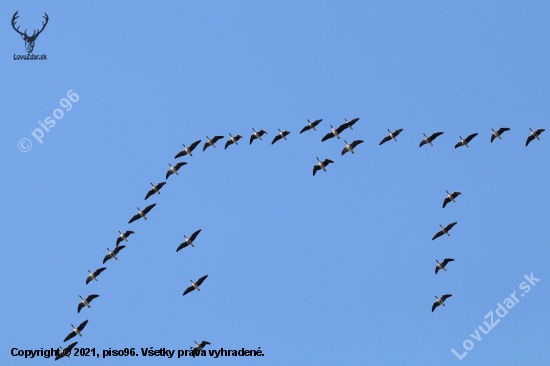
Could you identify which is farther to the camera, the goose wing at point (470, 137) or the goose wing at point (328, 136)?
the goose wing at point (470, 137)

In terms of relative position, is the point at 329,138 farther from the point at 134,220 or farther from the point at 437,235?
the point at 134,220

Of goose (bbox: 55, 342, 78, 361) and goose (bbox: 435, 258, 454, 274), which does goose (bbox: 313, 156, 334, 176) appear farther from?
goose (bbox: 55, 342, 78, 361)

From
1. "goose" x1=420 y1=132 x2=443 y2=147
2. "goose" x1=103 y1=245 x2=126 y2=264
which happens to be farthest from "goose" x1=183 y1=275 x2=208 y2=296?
"goose" x1=420 y1=132 x2=443 y2=147

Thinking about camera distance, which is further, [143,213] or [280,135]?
[280,135]

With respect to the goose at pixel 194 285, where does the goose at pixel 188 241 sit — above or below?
above

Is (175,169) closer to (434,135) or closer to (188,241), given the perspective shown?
(188,241)

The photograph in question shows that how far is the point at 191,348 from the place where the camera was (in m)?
121

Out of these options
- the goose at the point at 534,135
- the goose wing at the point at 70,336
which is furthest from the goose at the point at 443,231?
the goose wing at the point at 70,336

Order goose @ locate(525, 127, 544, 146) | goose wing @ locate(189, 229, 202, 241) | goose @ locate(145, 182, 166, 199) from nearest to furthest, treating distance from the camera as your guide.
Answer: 1. goose wing @ locate(189, 229, 202, 241)
2. goose @ locate(145, 182, 166, 199)
3. goose @ locate(525, 127, 544, 146)

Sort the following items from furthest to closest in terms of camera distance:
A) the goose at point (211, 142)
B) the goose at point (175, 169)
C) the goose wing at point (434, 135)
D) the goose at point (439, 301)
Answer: the goose at point (439, 301), the goose at point (211, 142), the goose wing at point (434, 135), the goose at point (175, 169)

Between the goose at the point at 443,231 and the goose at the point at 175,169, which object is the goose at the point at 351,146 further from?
the goose at the point at 175,169

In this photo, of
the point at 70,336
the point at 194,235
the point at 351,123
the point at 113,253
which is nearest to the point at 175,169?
the point at 194,235

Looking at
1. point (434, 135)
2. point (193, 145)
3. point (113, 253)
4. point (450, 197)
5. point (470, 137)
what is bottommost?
point (450, 197)

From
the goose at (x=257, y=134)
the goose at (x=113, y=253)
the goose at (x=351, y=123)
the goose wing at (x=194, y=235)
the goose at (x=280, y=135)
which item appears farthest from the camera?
the goose at (x=257, y=134)
